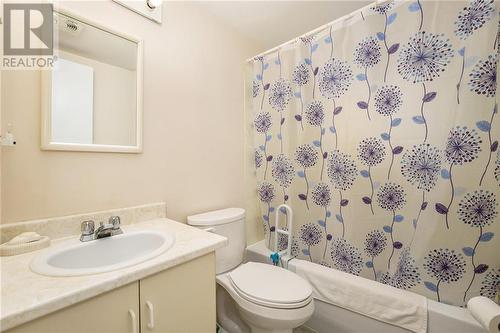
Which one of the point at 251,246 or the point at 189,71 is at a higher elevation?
the point at 189,71

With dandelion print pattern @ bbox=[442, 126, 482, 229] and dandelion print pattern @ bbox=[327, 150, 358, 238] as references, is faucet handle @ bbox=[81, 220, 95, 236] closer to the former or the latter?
dandelion print pattern @ bbox=[327, 150, 358, 238]

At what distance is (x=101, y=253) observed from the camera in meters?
0.96

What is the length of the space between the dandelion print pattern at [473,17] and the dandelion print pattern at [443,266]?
1031 mm

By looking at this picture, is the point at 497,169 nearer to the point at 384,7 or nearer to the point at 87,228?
the point at 384,7

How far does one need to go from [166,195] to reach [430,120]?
4.89 ft

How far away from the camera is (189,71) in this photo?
4.77ft

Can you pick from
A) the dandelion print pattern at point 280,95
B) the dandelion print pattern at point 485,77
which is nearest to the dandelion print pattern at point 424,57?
the dandelion print pattern at point 485,77

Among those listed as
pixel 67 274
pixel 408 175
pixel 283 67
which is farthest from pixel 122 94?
pixel 408 175

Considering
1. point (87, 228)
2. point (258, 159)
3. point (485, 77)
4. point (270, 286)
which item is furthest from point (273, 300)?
point (485, 77)

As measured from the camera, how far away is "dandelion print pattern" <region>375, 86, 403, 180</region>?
117 centimetres

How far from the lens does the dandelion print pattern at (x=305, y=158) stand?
4.86 feet

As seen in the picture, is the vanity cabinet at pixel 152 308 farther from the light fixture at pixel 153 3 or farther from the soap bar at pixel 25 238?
the light fixture at pixel 153 3

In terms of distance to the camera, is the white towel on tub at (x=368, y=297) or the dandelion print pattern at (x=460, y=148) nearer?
the dandelion print pattern at (x=460, y=148)

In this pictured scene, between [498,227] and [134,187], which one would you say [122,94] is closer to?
[134,187]
